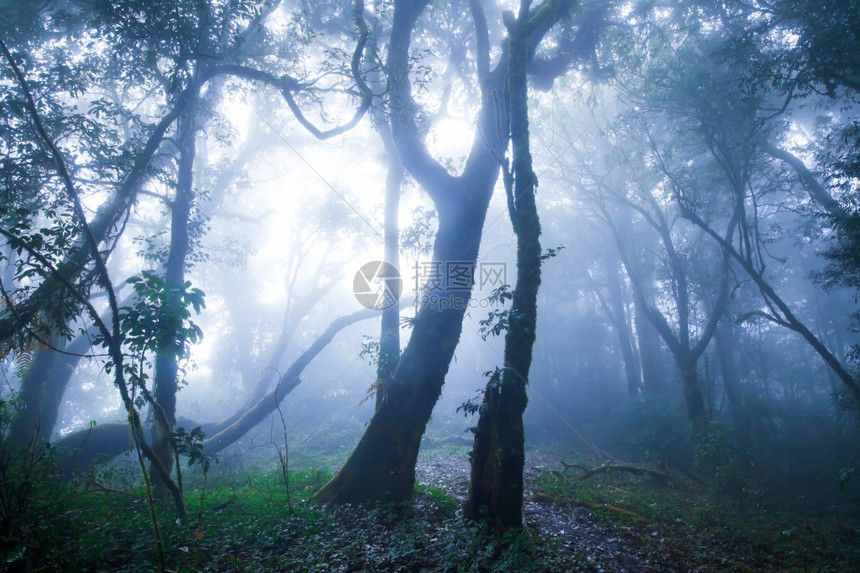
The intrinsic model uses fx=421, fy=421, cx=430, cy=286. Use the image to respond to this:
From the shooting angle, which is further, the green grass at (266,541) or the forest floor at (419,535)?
the forest floor at (419,535)

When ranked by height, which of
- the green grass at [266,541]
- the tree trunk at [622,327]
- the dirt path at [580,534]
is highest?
the tree trunk at [622,327]

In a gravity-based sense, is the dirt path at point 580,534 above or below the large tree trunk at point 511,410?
below

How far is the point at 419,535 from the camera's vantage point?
206 inches

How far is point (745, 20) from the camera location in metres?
12.5

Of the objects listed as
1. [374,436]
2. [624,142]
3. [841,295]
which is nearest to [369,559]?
[374,436]

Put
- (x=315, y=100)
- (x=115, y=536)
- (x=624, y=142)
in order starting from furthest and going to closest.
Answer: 1. (x=624, y=142)
2. (x=315, y=100)
3. (x=115, y=536)

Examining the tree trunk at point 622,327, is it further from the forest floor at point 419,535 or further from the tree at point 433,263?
the tree at point 433,263

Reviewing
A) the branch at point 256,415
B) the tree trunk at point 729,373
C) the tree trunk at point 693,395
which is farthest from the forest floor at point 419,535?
the tree trunk at point 729,373

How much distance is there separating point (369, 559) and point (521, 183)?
5.09m

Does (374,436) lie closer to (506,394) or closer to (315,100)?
(506,394)

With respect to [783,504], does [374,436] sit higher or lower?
higher

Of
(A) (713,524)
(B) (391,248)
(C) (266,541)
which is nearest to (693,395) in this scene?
(A) (713,524)

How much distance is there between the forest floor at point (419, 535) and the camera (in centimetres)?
427

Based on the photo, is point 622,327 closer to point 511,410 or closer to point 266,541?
point 511,410
